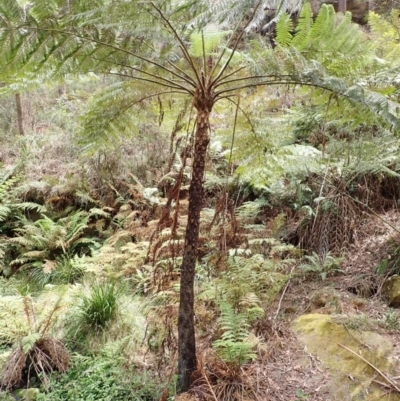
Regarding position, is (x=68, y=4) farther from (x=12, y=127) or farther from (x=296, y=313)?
(x=12, y=127)

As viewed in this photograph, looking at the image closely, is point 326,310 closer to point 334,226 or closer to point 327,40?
point 334,226

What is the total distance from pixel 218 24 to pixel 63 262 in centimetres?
440

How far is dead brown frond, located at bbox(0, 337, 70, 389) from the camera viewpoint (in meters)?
2.81

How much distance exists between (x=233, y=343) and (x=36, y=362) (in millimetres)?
1741

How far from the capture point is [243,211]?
4.54 m

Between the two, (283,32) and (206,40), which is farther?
(283,32)

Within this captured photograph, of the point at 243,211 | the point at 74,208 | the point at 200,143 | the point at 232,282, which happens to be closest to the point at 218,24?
the point at 200,143

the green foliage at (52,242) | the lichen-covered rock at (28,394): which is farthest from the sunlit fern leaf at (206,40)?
the green foliage at (52,242)

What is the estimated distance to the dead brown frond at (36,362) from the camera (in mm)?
2808

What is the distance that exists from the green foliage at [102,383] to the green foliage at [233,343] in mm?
582

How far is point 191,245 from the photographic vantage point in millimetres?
2107

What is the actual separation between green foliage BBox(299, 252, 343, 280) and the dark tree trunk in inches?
64.5

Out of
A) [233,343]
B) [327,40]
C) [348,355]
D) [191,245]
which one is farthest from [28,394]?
[327,40]

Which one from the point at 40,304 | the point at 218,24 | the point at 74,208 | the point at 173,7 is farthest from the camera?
the point at 74,208
